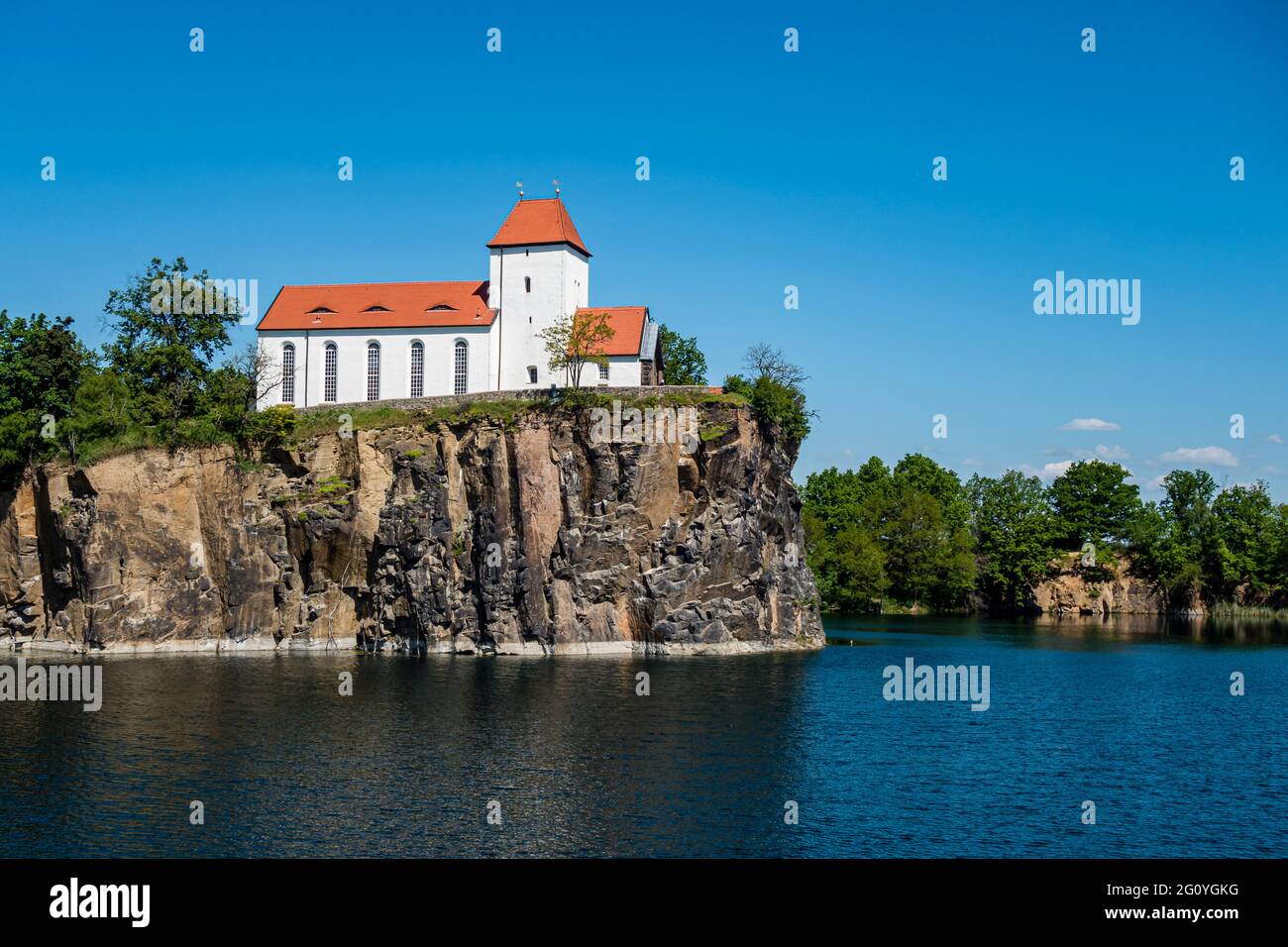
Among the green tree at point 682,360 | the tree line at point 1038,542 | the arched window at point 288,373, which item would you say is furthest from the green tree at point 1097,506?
the arched window at point 288,373

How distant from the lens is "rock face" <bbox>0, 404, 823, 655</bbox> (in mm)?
75375

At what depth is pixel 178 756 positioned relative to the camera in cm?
4256

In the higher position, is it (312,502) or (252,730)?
(312,502)

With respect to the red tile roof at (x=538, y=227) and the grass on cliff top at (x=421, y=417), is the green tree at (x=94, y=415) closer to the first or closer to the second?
the grass on cliff top at (x=421, y=417)

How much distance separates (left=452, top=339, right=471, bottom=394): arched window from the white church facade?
0.08 m

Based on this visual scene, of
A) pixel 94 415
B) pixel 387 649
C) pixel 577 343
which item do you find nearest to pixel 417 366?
pixel 577 343

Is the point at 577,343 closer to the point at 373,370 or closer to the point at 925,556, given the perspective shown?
the point at 373,370

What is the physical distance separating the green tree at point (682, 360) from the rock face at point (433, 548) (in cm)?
1982

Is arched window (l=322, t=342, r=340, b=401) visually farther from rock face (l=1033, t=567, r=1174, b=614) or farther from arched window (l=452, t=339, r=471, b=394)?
rock face (l=1033, t=567, r=1174, b=614)

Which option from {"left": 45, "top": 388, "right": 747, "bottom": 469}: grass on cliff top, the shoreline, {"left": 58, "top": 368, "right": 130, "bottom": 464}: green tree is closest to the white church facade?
{"left": 45, "top": 388, "right": 747, "bottom": 469}: grass on cliff top
